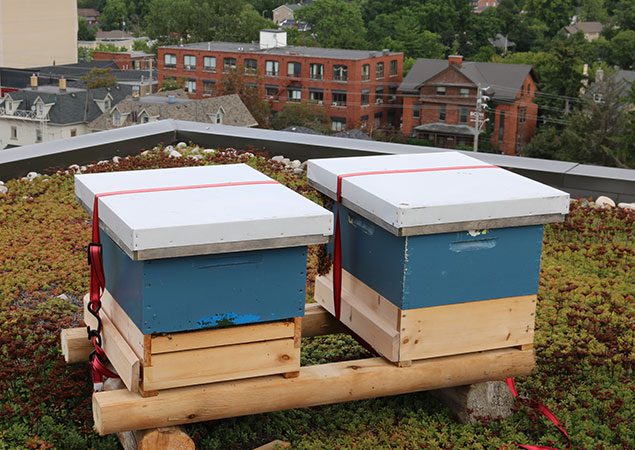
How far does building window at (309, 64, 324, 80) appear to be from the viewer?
60062 millimetres

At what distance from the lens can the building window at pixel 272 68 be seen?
6144 centimetres

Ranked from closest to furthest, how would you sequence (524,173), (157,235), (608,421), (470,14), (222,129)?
1. (157,235)
2. (608,421)
3. (524,173)
4. (222,129)
5. (470,14)

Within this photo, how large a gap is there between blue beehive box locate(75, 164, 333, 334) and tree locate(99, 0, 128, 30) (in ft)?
358

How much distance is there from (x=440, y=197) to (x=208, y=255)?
0.99 meters

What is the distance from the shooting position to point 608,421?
445 centimetres

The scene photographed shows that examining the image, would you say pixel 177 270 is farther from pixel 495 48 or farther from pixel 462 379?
pixel 495 48

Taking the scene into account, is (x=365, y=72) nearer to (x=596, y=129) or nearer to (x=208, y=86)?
(x=208, y=86)

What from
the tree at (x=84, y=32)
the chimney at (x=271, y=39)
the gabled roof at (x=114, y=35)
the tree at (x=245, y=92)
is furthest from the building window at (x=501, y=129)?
the tree at (x=84, y=32)

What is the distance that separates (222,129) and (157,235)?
6470 millimetres

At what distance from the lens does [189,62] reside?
6384 cm

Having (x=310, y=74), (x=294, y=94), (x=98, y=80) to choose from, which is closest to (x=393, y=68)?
(x=310, y=74)

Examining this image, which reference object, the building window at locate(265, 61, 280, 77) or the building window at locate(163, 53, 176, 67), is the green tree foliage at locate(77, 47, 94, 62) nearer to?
the building window at locate(163, 53, 176, 67)

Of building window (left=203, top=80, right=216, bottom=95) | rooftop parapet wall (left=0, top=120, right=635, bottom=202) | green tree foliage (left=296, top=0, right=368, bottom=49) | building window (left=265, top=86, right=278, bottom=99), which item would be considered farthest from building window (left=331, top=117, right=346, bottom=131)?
rooftop parapet wall (left=0, top=120, right=635, bottom=202)

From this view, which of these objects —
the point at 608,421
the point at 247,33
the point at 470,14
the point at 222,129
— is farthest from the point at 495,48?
the point at 608,421
